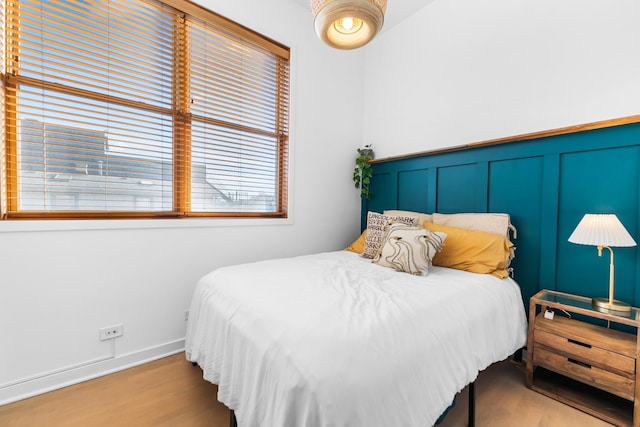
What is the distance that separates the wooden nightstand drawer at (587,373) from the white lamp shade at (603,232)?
674 mm

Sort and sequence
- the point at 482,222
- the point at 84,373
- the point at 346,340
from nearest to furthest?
1. the point at 346,340
2. the point at 84,373
3. the point at 482,222

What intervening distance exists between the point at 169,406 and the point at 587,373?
90.6 inches

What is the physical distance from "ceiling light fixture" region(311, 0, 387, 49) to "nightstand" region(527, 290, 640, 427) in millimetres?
1851

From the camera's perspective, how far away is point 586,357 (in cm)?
152

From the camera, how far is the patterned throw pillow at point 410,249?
1817mm

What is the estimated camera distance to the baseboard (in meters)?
1.58

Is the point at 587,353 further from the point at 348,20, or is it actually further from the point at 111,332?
the point at 111,332

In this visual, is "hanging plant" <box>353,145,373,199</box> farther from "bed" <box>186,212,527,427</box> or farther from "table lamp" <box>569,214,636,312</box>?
"table lamp" <box>569,214,636,312</box>

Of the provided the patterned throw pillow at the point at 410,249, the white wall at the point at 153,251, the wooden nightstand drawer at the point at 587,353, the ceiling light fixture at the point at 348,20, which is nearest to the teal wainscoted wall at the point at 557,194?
the wooden nightstand drawer at the point at 587,353

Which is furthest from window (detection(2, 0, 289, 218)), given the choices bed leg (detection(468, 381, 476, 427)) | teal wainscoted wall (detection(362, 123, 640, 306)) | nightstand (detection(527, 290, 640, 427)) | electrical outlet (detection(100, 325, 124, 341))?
nightstand (detection(527, 290, 640, 427))

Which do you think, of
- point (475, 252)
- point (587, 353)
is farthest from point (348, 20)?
point (587, 353)

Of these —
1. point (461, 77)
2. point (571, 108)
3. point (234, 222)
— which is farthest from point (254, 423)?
point (461, 77)

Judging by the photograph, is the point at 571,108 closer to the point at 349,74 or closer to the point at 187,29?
the point at 349,74

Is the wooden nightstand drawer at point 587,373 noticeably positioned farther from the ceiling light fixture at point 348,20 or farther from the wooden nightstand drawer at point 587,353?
the ceiling light fixture at point 348,20
